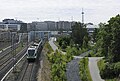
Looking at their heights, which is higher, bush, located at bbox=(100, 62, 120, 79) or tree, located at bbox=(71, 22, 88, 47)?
tree, located at bbox=(71, 22, 88, 47)

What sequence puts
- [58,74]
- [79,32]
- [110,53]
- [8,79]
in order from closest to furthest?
[8,79]
[58,74]
[110,53]
[79,32]

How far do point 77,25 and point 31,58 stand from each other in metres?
40.4

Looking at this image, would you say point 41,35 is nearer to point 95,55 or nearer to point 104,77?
point 95,55

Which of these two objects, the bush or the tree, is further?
the tree

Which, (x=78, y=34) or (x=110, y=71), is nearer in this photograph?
(x=110, y=71)

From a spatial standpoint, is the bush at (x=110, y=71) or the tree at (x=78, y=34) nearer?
the bush at (x=110, y=71)

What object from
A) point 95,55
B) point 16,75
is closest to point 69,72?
point 16,75

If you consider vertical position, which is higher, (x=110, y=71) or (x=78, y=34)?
(x=78, y=34)

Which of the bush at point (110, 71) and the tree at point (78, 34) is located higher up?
the tree at point (78, 34)

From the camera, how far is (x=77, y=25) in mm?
91125

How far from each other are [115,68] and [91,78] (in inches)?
136

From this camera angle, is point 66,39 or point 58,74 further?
point 66,39

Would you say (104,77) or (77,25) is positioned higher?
(77,25)

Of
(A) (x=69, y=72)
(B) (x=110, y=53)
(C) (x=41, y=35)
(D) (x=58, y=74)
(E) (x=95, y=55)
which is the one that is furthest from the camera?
(C) (x=41, y=35)
